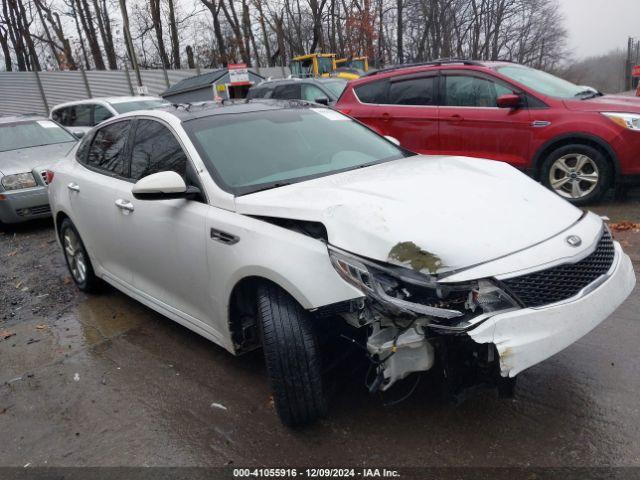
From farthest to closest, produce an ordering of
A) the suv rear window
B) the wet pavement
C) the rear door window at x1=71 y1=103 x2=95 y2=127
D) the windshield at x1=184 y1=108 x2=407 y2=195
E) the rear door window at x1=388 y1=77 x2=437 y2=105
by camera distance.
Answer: the rear door window at x1=71 y1=103 x2=95 y2=127 < the suv rear window < the rear door window at x1=388 y1=77 x2=437 y2=105 < the windshield at x1=184 y1=108 x2=407 y2=195 < the wet pavement

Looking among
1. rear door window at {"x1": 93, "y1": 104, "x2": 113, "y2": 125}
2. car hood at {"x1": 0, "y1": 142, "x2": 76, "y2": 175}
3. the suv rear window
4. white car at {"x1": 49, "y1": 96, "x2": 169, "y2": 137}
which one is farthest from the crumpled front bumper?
rear door window at {"x1": 93, "y1": 104, "x2": 113, "y2": 125}

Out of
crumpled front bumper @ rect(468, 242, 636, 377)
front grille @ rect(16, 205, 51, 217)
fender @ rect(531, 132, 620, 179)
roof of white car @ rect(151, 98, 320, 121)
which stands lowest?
front grille @ rect(16, 205, 51, 217)

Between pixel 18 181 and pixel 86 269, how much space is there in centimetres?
373

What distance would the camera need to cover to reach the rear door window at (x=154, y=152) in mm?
3393

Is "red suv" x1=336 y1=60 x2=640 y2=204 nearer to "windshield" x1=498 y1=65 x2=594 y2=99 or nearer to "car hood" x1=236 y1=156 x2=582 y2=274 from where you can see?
"windshield" x1=498 y1=65 x2=594 y2=99

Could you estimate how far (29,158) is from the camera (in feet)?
26.4

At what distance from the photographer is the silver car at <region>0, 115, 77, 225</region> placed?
7535 mm

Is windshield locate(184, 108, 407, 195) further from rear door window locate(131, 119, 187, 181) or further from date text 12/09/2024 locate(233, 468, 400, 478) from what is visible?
date text 12/09/2024 locate(233, 468, 400, 478)

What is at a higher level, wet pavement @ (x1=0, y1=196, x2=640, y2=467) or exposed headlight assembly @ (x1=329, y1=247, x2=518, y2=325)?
exposed headlight assembly @ (x1=329, y1=247, x2=518, y2=325)

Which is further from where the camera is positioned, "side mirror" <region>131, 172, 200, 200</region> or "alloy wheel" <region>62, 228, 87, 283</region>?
"alloy wheel" <region>62, 228, 87, 283</region>

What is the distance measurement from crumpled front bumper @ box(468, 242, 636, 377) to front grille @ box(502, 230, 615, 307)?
39 mm

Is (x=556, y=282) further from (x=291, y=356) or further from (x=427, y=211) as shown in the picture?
(x=291, y=356)

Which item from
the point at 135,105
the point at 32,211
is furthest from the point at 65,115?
the point at 32,211

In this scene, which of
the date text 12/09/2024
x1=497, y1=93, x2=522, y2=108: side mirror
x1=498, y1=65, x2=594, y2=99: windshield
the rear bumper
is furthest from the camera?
the rear bumper
